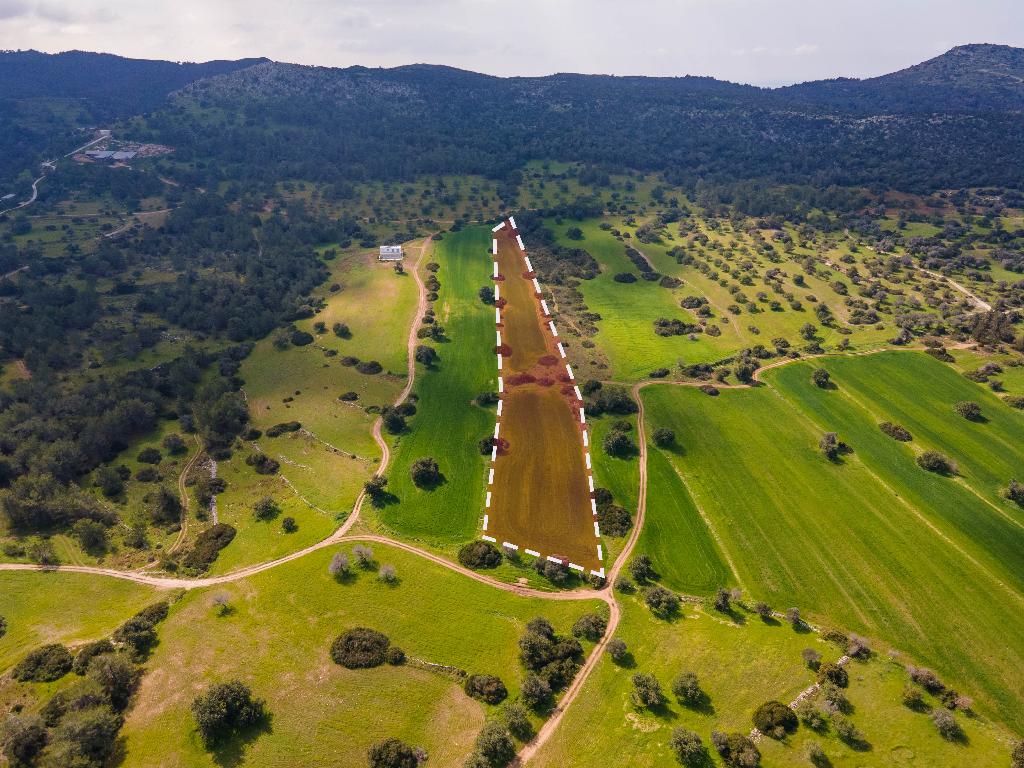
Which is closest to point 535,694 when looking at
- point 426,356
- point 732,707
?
point 732,707

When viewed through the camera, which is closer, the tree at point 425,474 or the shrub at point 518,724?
the shrub at point 518,724

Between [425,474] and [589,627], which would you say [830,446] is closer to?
[589,627]

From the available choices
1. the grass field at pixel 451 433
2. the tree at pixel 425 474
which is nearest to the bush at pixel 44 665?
the grass field at pixel 451 433

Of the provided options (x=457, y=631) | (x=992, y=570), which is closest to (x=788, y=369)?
(x=992, y=570)

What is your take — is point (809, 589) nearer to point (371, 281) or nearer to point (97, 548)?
point (97, 548)

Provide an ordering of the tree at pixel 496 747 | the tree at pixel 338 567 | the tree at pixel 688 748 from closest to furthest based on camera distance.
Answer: the tree at pixel 688 748 → the tree at pixel 496 747 → the tree at pixel 338 567

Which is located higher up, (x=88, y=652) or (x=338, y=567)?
(x=338, y=567)

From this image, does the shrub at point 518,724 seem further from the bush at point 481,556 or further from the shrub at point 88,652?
the shrub at point 88,652

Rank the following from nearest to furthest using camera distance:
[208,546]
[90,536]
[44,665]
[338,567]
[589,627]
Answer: [44,665]
[589,627]
[338,567]
[90,536]
[208,546]
